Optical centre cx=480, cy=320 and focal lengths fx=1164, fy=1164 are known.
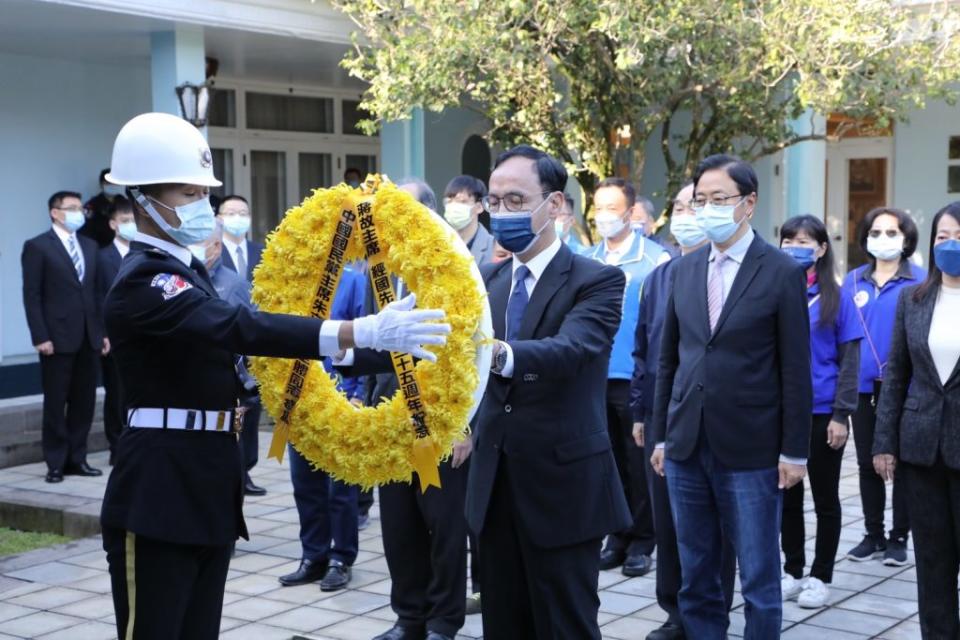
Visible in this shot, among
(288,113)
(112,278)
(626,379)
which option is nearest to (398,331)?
(626,379)

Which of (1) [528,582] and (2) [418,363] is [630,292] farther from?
(2) [418,363]

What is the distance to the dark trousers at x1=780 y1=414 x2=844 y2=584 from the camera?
595cm

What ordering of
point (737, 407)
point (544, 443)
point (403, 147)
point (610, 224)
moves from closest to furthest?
1. point (544, 443)
2. point (737, 407)
3. point (610, 224)
4. point (403, 147)

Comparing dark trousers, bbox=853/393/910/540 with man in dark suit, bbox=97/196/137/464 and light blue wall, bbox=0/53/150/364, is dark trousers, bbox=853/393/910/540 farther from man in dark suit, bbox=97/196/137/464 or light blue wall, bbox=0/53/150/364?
light blue wall, bbox=0/53/150/364

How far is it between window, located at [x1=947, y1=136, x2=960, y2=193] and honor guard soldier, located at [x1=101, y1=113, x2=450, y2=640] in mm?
14567

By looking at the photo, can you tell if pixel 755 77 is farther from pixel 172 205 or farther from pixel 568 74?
pixel 172 205

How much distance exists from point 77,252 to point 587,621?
270 inches

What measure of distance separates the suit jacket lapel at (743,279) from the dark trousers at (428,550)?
1548 mm

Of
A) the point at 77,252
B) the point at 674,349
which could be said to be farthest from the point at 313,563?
the point at 77,252

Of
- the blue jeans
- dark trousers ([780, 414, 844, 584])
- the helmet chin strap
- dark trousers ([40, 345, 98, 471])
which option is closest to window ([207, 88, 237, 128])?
dark trousers ([40, 345, 98, 471])

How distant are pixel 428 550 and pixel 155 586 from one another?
2.17m

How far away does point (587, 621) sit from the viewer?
3830 millimetres

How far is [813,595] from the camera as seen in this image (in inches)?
229

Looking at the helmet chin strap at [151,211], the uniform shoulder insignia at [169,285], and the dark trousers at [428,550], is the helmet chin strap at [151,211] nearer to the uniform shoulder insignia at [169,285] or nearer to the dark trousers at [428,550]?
the uniform shoulder insignia at [169,285]
